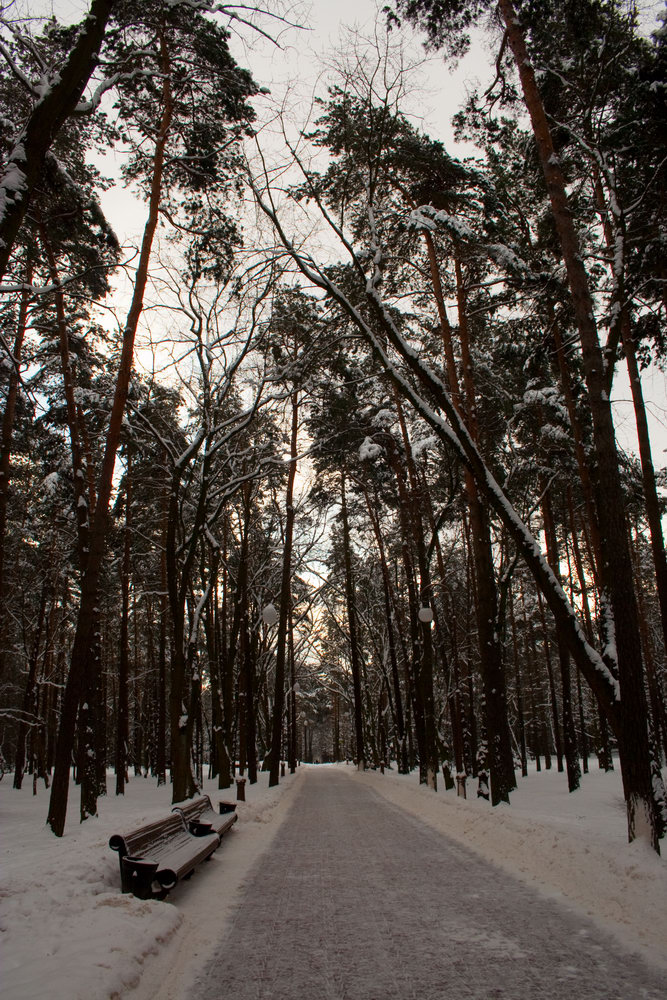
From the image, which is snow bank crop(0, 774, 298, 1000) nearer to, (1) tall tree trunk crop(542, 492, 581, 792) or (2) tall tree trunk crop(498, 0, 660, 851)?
(2) tall tree trunk crop(498, 0, 660, 851)

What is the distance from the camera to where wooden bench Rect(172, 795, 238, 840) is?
7.98 meters

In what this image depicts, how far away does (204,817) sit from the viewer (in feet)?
30.2

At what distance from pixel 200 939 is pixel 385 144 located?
35.6ft

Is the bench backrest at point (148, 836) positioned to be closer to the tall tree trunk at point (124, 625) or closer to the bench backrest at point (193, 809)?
the bench backrest at point (193, 809)

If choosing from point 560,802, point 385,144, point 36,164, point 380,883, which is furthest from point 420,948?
point 560,802

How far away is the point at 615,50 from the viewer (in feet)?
28.6

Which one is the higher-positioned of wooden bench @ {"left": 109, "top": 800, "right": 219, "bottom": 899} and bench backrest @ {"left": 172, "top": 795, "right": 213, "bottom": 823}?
wooden bench @ {"left": 109, "top": 800, "right": 219, "bottom": 899}

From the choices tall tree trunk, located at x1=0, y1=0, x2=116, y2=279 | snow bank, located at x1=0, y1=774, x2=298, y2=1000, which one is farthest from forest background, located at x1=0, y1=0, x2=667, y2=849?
snow bank, located at x1=0, y1=774, x2=298, y2=1000

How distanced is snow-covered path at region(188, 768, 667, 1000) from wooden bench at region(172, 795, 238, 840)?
1317 mm

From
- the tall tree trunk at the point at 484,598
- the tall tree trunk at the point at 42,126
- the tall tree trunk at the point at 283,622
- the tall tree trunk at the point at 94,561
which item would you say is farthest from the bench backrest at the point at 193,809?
the tall tree trunk at the point at 283,622

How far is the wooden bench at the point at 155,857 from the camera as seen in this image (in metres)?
5.18

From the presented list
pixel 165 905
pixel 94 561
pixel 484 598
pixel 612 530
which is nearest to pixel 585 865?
pixel 612 530

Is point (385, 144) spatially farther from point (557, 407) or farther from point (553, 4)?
point (557, 407)

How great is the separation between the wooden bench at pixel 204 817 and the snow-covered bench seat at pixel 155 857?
34.0 inches
